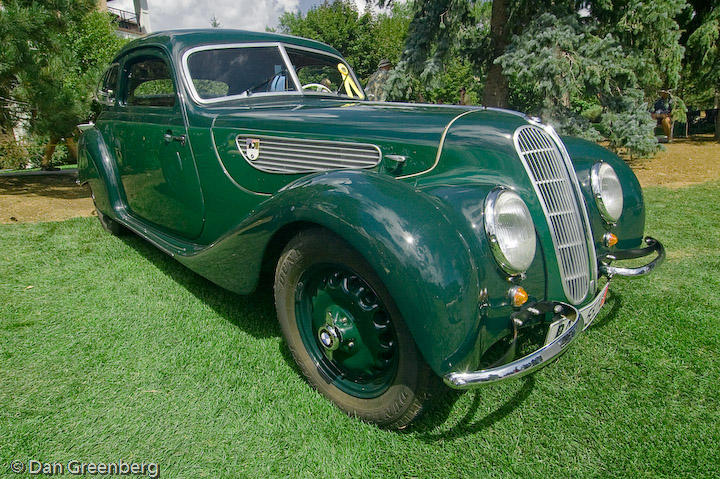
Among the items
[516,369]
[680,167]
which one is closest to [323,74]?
[516,369]

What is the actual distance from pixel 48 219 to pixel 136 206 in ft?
8.26

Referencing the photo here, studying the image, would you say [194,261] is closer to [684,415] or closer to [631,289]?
[684,415]

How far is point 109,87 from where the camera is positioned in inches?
167

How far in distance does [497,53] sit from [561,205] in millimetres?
7303

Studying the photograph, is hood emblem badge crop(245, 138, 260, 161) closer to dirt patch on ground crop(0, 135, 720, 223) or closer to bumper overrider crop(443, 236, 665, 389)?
bumper overrider crop(443, 236, 665, 389)

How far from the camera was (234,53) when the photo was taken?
10.4ft

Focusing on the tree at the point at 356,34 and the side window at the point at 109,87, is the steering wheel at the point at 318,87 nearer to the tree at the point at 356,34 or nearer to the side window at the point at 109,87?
the side window at the point at 109,87

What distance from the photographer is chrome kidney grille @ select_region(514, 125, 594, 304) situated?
204cm

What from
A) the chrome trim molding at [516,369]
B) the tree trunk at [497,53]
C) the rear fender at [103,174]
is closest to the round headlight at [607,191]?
the chrome trim molding at [516,369]

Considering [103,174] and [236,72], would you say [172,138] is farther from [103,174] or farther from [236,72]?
[103,174]

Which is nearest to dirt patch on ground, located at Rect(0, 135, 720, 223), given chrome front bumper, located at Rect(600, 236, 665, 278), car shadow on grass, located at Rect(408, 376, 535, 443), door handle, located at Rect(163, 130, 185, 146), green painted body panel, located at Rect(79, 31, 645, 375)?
green painted body panel, located at Rect(79, 31, 645, 375)

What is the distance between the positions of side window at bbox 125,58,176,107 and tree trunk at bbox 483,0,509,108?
6.04m

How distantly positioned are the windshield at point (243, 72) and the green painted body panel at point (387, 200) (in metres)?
0.09

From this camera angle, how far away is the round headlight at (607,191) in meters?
2.55
